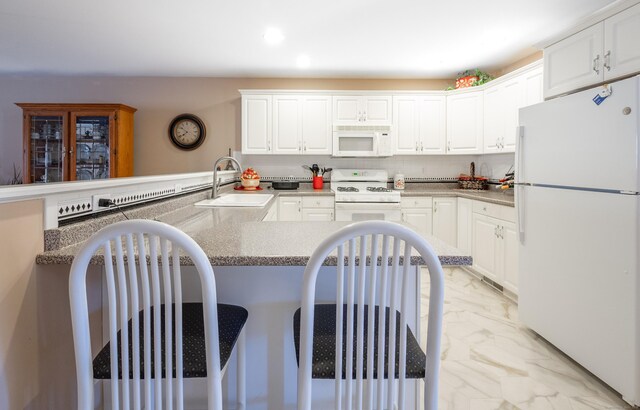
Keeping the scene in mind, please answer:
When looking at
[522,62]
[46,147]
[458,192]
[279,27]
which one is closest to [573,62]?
[458,192]

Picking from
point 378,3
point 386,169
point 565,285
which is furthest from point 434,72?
point 565,285

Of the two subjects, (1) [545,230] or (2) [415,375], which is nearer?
(2) [415,375]

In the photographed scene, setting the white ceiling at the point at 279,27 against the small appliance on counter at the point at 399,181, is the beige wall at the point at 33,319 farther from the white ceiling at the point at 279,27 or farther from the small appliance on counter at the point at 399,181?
the small appliance on counter at the point at 399,181

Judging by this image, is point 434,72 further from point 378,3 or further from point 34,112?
point 34,112

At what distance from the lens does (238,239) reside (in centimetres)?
137

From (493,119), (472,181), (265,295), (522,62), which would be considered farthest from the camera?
(472,181)

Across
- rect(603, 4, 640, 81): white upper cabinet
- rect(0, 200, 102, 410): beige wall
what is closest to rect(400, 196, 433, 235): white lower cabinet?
rect(603, 4, 640, 81): white upper cabinet

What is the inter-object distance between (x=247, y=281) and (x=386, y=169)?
12.2 ft

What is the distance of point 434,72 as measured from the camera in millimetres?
4465

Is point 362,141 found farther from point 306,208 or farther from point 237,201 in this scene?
point 237,201

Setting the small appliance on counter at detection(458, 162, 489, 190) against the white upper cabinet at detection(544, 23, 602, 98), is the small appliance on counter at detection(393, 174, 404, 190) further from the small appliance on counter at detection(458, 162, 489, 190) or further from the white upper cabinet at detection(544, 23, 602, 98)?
the white upper cabinet at detection(544, 23, 602, 98)

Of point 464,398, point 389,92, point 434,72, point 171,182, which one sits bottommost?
point 464,398

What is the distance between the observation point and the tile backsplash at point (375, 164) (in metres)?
4.74

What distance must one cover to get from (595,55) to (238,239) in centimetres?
220
